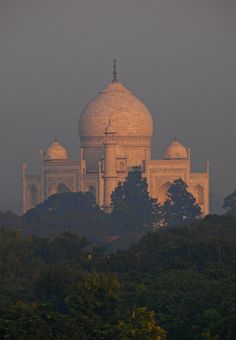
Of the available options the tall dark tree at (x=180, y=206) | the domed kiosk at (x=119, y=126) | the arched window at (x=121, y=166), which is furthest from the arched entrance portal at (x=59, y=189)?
the tall dark tree at (x=180, y=206)

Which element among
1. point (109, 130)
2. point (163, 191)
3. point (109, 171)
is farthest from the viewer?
point (163, 191)

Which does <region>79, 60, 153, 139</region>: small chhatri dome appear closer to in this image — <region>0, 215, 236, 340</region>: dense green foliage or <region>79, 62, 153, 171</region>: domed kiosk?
<region>79, 62, 153, 171</region>: domed kiosk

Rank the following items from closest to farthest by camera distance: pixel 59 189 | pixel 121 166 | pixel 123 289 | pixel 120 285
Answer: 1. pixel 120 285
2. pixel 123 289
3. pixel 121 166
4. pixel 59 189

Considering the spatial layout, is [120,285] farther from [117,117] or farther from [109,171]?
[117,117]

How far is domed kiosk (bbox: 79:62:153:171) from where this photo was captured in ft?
365

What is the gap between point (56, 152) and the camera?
111 metres

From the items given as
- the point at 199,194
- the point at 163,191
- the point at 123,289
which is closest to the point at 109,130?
the point at 163,191

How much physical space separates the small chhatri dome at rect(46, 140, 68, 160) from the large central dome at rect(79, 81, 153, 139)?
1.67 m

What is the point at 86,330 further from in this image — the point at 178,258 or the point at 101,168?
the point at 101,168

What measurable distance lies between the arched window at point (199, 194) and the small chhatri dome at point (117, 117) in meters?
4.53

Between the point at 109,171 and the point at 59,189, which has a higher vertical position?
the point at 109,171

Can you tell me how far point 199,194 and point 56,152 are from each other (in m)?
8.32

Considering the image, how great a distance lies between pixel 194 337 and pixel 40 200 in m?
69.2

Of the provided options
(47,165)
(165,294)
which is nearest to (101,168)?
(47,165)
